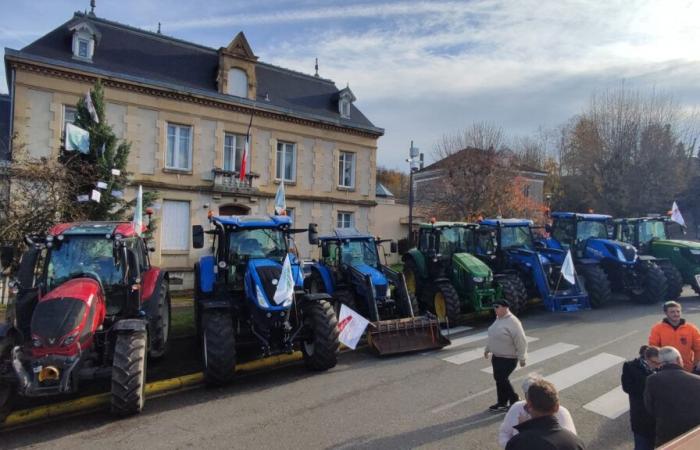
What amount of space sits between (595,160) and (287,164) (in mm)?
19896

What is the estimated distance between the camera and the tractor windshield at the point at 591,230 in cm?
1403

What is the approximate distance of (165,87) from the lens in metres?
17.9

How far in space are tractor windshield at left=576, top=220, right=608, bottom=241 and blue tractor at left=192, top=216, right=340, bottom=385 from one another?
9785mm

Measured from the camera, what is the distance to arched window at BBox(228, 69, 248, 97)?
797 inches

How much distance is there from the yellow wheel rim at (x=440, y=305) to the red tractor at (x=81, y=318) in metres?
6.45

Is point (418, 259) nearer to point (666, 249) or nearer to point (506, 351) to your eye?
point (506, 351)

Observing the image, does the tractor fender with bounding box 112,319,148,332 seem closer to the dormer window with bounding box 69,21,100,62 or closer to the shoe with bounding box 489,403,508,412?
the shoe with bounding box 489,403,508,412

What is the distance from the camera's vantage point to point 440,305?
11.2m

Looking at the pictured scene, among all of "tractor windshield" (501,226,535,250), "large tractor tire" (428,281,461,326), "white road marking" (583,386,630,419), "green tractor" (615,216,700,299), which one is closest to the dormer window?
"large tractor tire" (428,281,461,326)

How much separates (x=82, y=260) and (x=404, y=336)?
5695 millimetres

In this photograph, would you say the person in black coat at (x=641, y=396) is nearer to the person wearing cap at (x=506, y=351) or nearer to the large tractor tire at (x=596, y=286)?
the person wearing cap at (x=506, y=351)

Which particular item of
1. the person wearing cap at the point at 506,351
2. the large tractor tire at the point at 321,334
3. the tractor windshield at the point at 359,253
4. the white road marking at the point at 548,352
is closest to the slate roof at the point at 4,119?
the tractor windshield at the point at 359,253

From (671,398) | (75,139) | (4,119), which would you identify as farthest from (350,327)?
(4,119)

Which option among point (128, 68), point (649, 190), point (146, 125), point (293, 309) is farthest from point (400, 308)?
point (649, 190)
